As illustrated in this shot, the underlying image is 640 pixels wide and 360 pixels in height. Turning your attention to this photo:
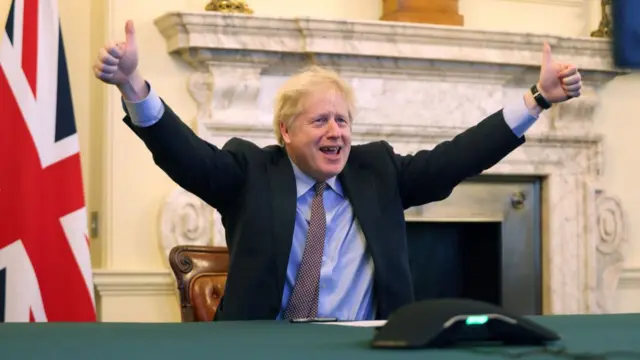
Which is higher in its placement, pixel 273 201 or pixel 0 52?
pixel 0 52

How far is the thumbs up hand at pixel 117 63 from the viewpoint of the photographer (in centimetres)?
191

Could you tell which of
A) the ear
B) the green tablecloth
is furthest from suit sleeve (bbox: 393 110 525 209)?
the green tablecloth

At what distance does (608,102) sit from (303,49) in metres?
1.49

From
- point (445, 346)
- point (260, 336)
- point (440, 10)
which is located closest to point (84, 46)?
point (440, 10)

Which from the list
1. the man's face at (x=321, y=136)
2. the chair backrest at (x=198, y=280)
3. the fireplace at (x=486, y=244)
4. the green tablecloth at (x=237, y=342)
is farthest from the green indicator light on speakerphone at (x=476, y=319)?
the fireplace at (x=486, y=244)

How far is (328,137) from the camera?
7.65 ft

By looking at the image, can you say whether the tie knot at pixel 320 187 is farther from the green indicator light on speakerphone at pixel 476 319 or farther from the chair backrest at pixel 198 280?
the green indicator light on speakerphone at pixel 476 319

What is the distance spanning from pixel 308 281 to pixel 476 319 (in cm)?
104

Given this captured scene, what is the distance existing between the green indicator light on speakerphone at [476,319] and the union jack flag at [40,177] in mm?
2317

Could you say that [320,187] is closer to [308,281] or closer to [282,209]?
[282,209]

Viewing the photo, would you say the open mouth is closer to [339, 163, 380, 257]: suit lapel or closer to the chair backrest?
[339, 163, 380, 257]: suit lapel

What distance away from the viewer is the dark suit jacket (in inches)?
83.9

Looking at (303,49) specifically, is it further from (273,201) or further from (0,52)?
(273,201)

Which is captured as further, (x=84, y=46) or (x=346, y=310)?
(x=84, y=46)
